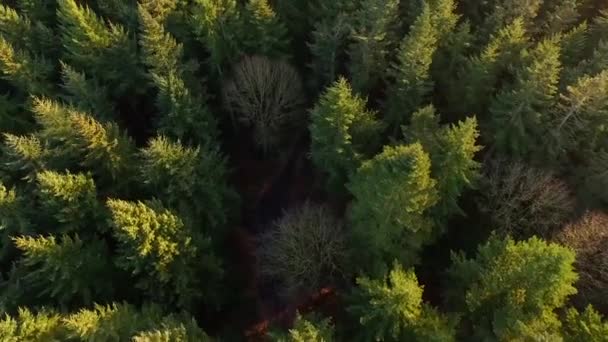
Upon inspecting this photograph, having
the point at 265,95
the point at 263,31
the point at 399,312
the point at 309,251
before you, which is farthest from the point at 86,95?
the point at 399,312

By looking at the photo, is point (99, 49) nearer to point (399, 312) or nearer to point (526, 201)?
point (399, 312)

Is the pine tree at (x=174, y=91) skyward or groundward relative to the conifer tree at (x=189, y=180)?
skyward

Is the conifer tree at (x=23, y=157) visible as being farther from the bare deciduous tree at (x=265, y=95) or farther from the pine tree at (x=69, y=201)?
the bare deciduous tree at (x=265, y=95)

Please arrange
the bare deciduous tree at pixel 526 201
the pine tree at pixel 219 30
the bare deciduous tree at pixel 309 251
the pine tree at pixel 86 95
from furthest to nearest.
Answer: the pine tree at pixel 219 30
the pine tree at pixel 86 95
the bare deciduous tree at pixel 309 251
the bare deciduous tree at pixel 526 201

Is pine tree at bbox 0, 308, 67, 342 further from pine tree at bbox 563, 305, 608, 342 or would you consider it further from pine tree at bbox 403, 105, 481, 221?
pine tree at bbox 563, 305, 608, 342

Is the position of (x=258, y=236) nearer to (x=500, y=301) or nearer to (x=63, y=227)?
(x=63, y=227)

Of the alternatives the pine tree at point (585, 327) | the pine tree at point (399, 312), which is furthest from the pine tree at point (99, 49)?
the pine tree at point (585, 327)
